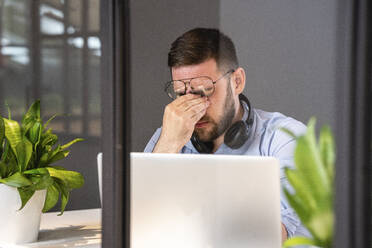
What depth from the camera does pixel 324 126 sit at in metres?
0.66

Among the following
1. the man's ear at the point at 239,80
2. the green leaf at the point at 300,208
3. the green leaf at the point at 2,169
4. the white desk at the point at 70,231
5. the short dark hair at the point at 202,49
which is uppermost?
the short dark hair at the point at 202,49

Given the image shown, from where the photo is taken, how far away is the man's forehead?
188 centimetres

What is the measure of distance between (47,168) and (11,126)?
17cm

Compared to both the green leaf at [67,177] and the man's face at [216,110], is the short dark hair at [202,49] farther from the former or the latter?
the green leaf at [67,177]

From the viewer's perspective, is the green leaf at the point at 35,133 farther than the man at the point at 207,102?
No

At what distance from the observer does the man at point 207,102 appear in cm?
173

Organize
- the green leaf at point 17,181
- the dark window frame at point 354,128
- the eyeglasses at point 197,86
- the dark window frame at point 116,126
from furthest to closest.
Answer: the eyeglasses at point 197,86 → the green leaf at point 17,181 → the dark window frame at point 116,126 → the dark window frame at point 354,128

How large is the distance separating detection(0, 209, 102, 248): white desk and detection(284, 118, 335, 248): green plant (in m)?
0.81

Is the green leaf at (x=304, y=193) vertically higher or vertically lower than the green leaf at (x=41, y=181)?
higher

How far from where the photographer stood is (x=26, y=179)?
4.64 ft

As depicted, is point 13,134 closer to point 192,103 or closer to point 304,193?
point 192,103

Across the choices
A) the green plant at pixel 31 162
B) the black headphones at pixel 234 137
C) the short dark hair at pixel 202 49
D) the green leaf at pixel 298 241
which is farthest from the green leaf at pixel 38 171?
the green leaf at pixel 298 241

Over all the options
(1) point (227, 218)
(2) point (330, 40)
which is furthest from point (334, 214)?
(1) point (227, 218)

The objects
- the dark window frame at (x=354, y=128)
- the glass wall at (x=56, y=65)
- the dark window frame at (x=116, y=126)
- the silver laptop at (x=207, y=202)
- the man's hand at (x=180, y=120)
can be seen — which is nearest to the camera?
the dark window frame at (x=354, y=128)
